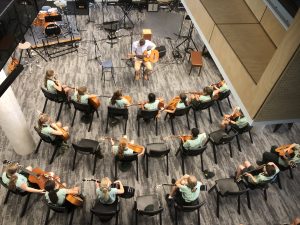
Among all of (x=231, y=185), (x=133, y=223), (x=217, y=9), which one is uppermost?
(x=217, y=9)

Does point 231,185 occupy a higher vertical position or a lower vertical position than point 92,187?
higher

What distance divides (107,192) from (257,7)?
3911mm

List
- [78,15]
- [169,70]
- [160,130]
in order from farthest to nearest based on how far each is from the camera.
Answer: [78,15], [169,70], [160,130]

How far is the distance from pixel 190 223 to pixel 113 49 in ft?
21.2

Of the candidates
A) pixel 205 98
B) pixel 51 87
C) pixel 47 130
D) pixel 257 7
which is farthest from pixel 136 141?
pixel 257 7

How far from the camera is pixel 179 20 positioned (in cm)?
1143

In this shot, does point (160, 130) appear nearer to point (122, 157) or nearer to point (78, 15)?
point (122, 157)

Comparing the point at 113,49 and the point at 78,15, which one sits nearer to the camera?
the point at 113,49

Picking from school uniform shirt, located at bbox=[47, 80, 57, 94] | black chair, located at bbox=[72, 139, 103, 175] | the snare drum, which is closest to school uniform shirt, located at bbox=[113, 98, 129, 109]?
black chair, located at bbox=[72, 139, 103, 175]

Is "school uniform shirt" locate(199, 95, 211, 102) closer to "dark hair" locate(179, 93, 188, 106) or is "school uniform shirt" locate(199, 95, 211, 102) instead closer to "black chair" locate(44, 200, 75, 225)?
"dark hair" locate(179, 93, 188, 106)

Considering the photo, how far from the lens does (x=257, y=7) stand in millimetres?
4281

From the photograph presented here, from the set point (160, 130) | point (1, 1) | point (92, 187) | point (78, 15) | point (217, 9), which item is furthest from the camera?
point (78, 15)

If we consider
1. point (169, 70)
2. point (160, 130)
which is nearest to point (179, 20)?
point (169, 70)

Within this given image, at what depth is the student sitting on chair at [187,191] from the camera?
503 centimetres
